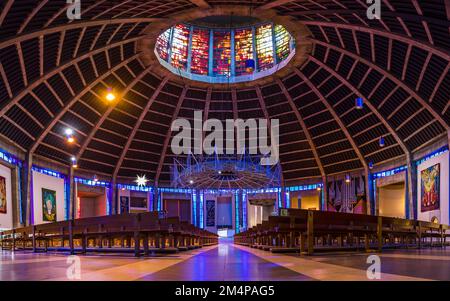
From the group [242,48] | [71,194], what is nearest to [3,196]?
[71,194]

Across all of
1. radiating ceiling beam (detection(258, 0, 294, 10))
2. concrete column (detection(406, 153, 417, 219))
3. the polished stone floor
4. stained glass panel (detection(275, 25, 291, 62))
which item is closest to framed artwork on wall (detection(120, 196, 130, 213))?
stained glass panel (detection(275, 25, 291, 62))

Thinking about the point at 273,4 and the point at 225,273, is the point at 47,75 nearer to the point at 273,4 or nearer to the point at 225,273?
the point at 273,4

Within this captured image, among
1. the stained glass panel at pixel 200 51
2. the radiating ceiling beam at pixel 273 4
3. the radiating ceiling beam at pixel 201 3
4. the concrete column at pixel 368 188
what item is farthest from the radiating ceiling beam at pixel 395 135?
the stained glass panel at pixel 200 51

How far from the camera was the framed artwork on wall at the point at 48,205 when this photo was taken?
3622 cm

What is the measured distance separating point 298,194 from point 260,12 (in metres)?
26.4

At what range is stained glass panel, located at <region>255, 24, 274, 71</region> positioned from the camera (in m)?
40.1

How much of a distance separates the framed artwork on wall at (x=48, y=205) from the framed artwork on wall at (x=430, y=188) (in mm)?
28887

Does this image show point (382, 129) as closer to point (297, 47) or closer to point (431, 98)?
point (431, 98)

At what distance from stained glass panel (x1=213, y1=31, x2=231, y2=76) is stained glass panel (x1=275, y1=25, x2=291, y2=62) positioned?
490cm

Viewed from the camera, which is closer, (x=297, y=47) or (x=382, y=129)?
(x=297, y=47)

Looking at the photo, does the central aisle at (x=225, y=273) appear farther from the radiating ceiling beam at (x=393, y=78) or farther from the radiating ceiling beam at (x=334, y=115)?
the radiating ceiling beam at (x=334, y=115)

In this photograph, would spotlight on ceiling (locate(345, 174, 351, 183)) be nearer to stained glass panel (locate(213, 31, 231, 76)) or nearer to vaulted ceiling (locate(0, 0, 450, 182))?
Answer: vaulted ceiling (locate(0, 0, 450, 182))
